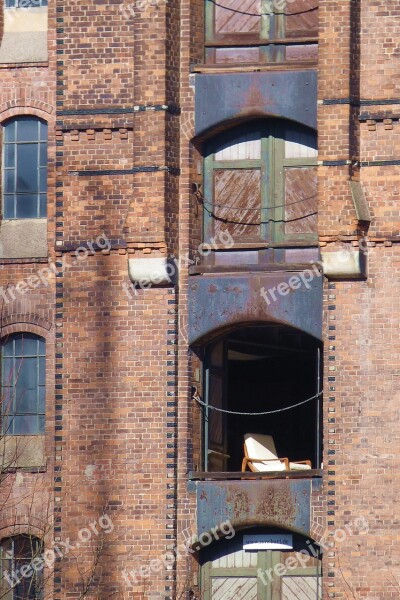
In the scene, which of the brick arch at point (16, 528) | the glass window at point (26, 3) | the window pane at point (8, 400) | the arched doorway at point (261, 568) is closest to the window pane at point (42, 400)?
the window pane at point (8, 400)

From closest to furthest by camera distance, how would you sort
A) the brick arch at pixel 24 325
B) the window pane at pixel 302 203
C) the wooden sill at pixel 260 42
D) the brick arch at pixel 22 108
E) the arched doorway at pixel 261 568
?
the arched doorway at pixel 261 568
the window pane at pixel 302 203
the wooden sill at pixel 260 42
the brick arch at pixel 24 325
the brick arch at pixel 22 108

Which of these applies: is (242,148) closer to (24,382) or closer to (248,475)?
(24,382)

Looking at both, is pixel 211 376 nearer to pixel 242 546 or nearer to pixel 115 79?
pixel 242 546

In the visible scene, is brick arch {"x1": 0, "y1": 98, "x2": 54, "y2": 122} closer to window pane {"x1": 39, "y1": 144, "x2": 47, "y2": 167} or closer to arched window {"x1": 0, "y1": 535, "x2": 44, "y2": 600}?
window pane {"x1": 39, "y1": 144, "x2": 47, "y2": 167}

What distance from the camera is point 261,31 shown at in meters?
37.7

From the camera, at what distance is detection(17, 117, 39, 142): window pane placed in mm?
38250

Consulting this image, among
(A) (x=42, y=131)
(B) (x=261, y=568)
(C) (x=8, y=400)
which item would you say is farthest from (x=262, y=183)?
(B) (x=261, y=568)

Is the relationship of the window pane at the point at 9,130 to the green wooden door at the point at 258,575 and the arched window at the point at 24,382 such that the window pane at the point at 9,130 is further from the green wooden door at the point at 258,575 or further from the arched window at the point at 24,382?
the green wooden door at the point at 258,575

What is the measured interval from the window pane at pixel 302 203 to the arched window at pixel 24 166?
4.27 m

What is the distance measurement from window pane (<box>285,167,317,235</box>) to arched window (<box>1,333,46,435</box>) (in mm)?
4693

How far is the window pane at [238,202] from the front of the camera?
37.6 m

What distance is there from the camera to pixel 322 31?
36719mm

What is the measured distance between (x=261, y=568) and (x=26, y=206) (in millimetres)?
7396

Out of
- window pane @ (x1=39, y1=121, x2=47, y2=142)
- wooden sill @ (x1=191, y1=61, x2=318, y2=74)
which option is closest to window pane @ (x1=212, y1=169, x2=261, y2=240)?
wooden sill @ (x1=191, y1=61, x2=318, y2=74)
